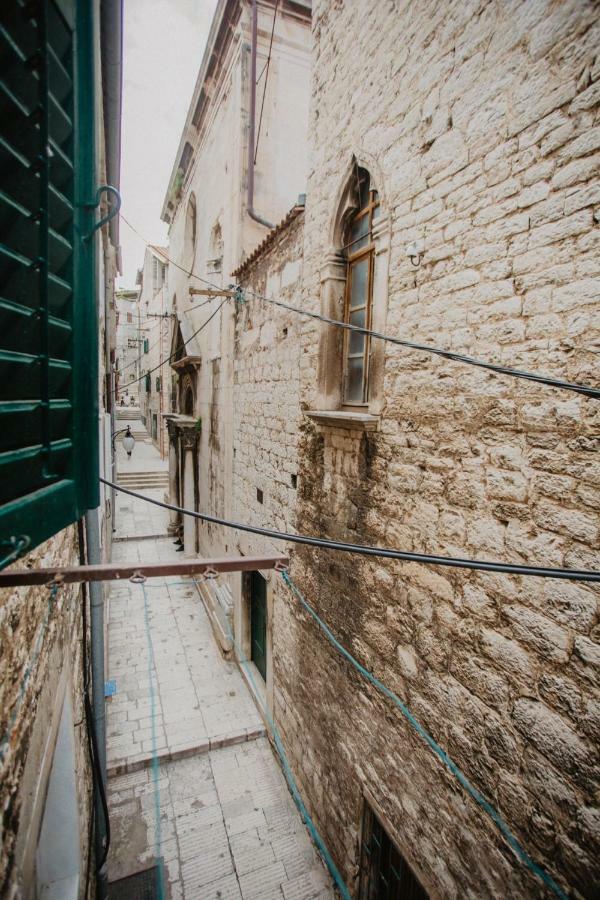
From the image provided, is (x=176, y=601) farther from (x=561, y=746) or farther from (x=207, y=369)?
(x=561, y=746)

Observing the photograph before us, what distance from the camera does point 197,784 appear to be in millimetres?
5809

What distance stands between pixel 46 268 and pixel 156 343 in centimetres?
2871

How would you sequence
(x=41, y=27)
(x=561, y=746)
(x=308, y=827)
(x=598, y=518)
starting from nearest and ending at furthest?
(x=41, y=27), (x=598, y=518), (x=561, y=746), (x=308, y=827)

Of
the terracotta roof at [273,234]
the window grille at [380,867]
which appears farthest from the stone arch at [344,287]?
the window grille at [380,867]

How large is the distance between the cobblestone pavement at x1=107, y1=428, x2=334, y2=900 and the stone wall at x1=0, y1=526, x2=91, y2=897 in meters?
2.54

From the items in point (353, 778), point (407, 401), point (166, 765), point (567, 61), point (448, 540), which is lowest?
point (166, 765)

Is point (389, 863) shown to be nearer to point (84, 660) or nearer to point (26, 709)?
point (84, 660)

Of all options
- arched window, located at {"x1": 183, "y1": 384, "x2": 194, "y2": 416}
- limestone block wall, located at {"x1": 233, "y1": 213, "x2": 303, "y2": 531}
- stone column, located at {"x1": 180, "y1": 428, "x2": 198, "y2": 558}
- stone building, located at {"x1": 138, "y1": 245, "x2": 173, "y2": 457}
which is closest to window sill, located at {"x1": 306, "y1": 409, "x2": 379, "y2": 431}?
limestone block wall, located at {"x1": 233, "y1": 213, "x2": 303, "y2": 531}

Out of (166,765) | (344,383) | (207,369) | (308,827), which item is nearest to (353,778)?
(308,827)

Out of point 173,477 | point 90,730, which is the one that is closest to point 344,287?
point 90,730

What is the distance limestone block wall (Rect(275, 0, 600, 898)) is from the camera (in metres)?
2.16

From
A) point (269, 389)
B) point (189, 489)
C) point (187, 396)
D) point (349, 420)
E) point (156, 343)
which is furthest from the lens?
point (156, 343)

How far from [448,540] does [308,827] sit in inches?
183

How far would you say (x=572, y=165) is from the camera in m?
2.15
